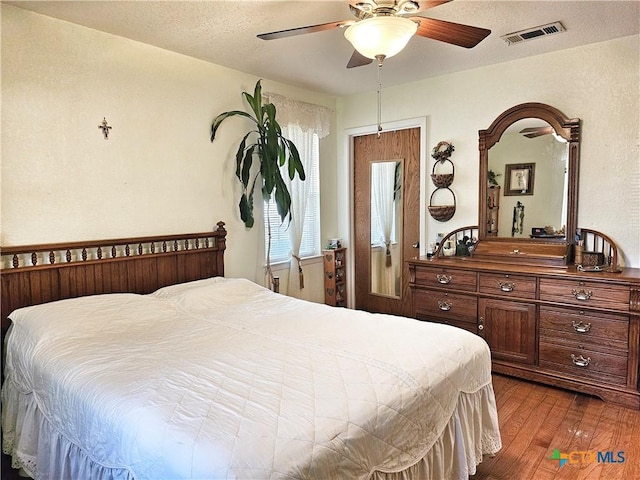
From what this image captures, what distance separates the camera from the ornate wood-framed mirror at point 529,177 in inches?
129

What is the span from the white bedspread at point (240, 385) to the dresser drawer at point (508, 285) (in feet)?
4.01

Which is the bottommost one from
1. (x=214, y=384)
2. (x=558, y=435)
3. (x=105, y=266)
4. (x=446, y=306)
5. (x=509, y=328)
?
(x=558, y=435)

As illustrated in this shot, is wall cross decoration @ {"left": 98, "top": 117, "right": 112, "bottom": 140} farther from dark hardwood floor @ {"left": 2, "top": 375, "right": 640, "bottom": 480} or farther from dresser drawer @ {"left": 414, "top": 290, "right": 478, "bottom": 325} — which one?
dresser drawer @ {"left": 414, "top": 290, "right": 478, "bottom": 325}

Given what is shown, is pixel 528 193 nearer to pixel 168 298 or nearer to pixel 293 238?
pixel 293 238

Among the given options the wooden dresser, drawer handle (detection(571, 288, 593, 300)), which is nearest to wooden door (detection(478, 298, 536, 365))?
the wooden dresser

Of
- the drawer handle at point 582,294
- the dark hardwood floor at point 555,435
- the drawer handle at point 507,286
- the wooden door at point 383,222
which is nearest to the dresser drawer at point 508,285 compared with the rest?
the drawer handle at point 507,286

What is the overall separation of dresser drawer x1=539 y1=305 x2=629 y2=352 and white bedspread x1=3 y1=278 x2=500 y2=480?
3.97ft

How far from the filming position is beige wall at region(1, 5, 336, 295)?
2426 mm

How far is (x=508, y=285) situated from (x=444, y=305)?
0.56 meters

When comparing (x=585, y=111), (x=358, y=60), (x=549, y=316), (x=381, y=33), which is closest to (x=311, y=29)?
(x=381, y=33)

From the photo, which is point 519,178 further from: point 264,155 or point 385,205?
point 264,155

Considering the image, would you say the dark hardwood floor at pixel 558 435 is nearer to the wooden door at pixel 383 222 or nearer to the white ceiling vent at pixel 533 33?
the wooden door at pixel 383 222

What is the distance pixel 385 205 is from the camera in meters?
4.48

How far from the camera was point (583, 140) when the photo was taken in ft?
Result: 10.6
